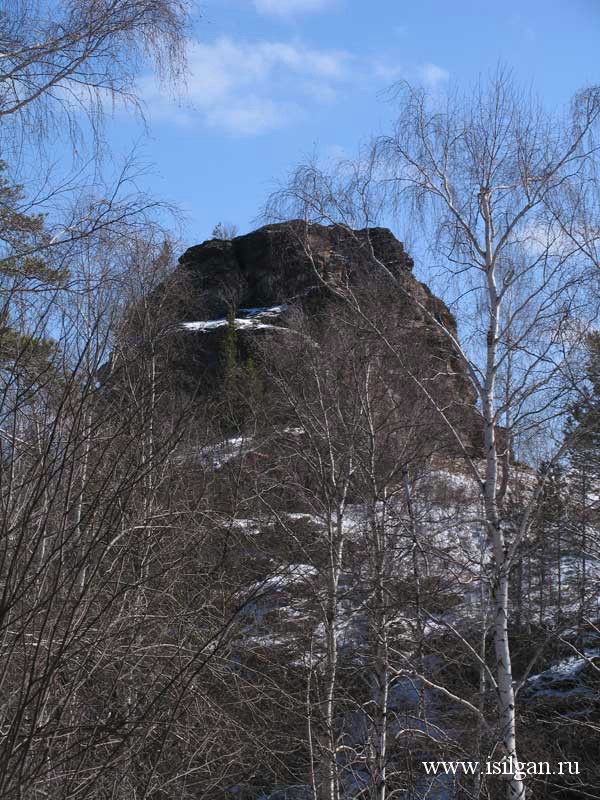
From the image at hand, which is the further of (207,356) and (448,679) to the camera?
(207,356)

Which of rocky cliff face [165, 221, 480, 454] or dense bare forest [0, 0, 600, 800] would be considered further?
rocky cliff face [165, 221, 480, 454]

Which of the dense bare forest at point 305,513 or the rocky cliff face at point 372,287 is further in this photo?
the rocky cliff face at point 372,287

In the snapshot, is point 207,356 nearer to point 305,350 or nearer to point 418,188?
point 305,350

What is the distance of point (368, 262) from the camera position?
1052cm

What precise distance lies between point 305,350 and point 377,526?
11.7ft

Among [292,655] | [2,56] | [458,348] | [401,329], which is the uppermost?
[401,329]

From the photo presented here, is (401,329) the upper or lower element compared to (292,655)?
upper

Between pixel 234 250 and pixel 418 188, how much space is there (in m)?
28.7

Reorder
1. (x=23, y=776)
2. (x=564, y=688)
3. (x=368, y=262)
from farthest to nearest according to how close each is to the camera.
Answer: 1. (x=564, y=688)
2. (x=368, y=262)
3. (x=23, y=776)

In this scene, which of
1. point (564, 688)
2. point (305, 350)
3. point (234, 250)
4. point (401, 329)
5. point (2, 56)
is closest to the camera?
point (2, 56)

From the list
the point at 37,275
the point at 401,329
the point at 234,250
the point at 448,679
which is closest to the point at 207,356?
the point at 234,250

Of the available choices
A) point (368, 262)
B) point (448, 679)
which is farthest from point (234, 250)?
point (368, 262)

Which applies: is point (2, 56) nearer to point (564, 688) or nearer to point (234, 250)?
point (564, 688)

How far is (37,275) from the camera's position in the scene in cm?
489
